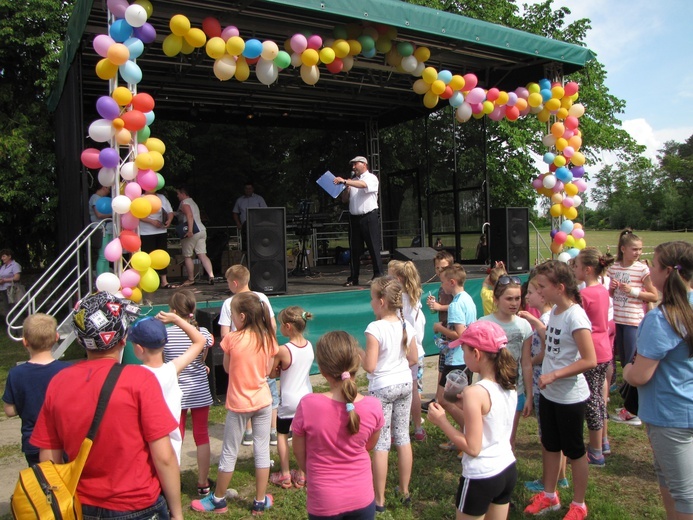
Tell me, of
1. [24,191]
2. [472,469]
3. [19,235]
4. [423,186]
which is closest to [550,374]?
[472,469]

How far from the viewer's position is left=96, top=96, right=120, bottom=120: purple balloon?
5.29 m

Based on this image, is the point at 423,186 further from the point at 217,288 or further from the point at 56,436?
the point at 56,436

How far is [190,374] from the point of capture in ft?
11.7

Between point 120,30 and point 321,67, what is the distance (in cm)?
409

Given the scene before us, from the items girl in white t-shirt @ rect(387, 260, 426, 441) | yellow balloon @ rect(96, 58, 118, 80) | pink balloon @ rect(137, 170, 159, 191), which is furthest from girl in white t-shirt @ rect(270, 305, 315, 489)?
yellow balloon @ rect(96, 58, 118, 80)

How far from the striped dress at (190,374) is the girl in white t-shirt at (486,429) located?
1.77 m

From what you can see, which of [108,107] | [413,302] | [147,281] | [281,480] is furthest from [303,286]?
[281,480]

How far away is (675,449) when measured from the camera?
95.6 inches

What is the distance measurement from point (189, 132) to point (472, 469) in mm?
13630

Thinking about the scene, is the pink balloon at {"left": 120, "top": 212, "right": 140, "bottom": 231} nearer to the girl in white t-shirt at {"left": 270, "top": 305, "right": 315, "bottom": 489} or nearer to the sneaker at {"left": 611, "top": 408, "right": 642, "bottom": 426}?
the girl in white t-shirt at {"left": 270, "top": 305, "right": 315, "bottom": 489}

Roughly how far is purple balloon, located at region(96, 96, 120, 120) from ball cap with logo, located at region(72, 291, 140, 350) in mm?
4001

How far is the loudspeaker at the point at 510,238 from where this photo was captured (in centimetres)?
880

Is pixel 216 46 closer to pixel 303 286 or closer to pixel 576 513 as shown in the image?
pixel 303 286

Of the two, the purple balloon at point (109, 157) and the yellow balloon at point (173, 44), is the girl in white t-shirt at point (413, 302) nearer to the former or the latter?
the purple balloon at point (109, 157)
